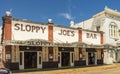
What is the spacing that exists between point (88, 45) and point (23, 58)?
9.84 metres

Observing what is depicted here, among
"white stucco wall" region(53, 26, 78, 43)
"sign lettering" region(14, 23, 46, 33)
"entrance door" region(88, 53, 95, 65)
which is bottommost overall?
"entrance door" region(88, 53, 95, 65)

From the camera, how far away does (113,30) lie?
40312 millimetres

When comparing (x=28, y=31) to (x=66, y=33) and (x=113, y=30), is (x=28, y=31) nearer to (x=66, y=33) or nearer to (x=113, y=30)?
(x=66, y=33)

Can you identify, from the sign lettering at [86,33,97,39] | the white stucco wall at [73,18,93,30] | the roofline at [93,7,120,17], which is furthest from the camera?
the white stucco wall at [73,18,93,30]

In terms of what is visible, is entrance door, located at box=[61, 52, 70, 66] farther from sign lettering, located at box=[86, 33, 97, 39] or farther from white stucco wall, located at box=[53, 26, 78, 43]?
sign lettering, located at box=[86, 33, 97, 39]

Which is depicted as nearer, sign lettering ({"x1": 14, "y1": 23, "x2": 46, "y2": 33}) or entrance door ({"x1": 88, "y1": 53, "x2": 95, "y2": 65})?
sign lettering ({"x1": 14, "y1": 23, "x2": 46, "y2": 33})

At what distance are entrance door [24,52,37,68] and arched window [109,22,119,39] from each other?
15578mm

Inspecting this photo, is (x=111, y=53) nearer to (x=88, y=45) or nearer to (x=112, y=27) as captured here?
(x=112, y=27)

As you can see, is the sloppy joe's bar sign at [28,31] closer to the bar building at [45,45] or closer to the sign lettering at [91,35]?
the bar building at [45,45]

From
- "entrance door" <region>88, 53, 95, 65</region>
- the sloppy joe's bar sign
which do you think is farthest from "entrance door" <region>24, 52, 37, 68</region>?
"entrance door" <region>88, 53, 95, 65</region>

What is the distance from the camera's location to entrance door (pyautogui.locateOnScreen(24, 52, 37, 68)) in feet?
94.0

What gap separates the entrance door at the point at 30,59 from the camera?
94.0 feet

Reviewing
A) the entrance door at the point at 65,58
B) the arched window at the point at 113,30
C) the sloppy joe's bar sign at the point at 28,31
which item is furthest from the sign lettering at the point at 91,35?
the sloppy joe's bar sign at the point at 28,31

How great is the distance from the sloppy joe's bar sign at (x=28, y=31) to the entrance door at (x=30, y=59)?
6.87 ft
